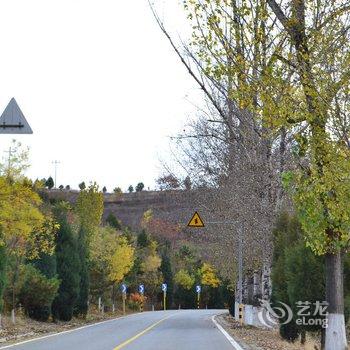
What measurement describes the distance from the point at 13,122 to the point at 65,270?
991 inches

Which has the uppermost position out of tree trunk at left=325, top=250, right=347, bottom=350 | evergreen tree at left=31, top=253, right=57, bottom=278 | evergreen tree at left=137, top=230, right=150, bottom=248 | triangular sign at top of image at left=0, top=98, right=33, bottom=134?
evergreen tree at left=137, top=230, right=150, bottom=248

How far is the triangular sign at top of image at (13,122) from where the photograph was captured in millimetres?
14625

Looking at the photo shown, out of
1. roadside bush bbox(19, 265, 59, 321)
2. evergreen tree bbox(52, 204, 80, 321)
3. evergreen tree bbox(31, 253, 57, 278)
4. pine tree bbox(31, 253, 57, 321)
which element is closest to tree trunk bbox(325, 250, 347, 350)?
roadside bush bbox(19, 265, 59, 321)

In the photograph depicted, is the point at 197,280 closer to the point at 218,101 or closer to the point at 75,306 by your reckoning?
the point at 75,306

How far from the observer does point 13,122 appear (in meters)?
14.6

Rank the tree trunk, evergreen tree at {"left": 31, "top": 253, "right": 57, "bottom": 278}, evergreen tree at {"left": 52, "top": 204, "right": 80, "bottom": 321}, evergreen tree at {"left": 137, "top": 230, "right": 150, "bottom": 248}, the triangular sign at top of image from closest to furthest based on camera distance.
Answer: the tree trunk → the triangular sign at top of image → evergreen tree at {"left": 31, "top": 253, "right": 57, "bottom": 278} → evergreen tree at {"left": 52, "top": 204, "right": 80, "bottom": 321} → evergreen tree at {"left": 137, "top": 230, "right": 150, "bottom": 248}

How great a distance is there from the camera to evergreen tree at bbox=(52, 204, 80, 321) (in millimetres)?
37938

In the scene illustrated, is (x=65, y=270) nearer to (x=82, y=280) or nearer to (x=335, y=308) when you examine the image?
Result: (x=82, y=280)

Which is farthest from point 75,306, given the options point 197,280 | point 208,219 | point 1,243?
point 197,280

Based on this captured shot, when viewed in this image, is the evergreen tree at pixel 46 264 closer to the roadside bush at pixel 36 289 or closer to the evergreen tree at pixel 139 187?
the roadside bush at pixel 36 289

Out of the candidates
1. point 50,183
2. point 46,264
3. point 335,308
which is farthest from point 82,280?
point 50,183

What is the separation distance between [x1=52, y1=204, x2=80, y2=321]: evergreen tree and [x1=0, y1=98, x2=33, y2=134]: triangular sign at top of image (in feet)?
77.0

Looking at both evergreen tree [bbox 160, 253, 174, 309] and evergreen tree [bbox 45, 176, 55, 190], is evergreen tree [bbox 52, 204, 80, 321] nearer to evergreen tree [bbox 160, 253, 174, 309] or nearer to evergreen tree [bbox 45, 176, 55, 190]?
evergreen tree [bbox 160, 253, 174, 309]

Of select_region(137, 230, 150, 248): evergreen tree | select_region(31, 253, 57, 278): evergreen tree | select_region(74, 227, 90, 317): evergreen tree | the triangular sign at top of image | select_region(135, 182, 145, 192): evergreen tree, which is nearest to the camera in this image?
the triangular sign at top of image
